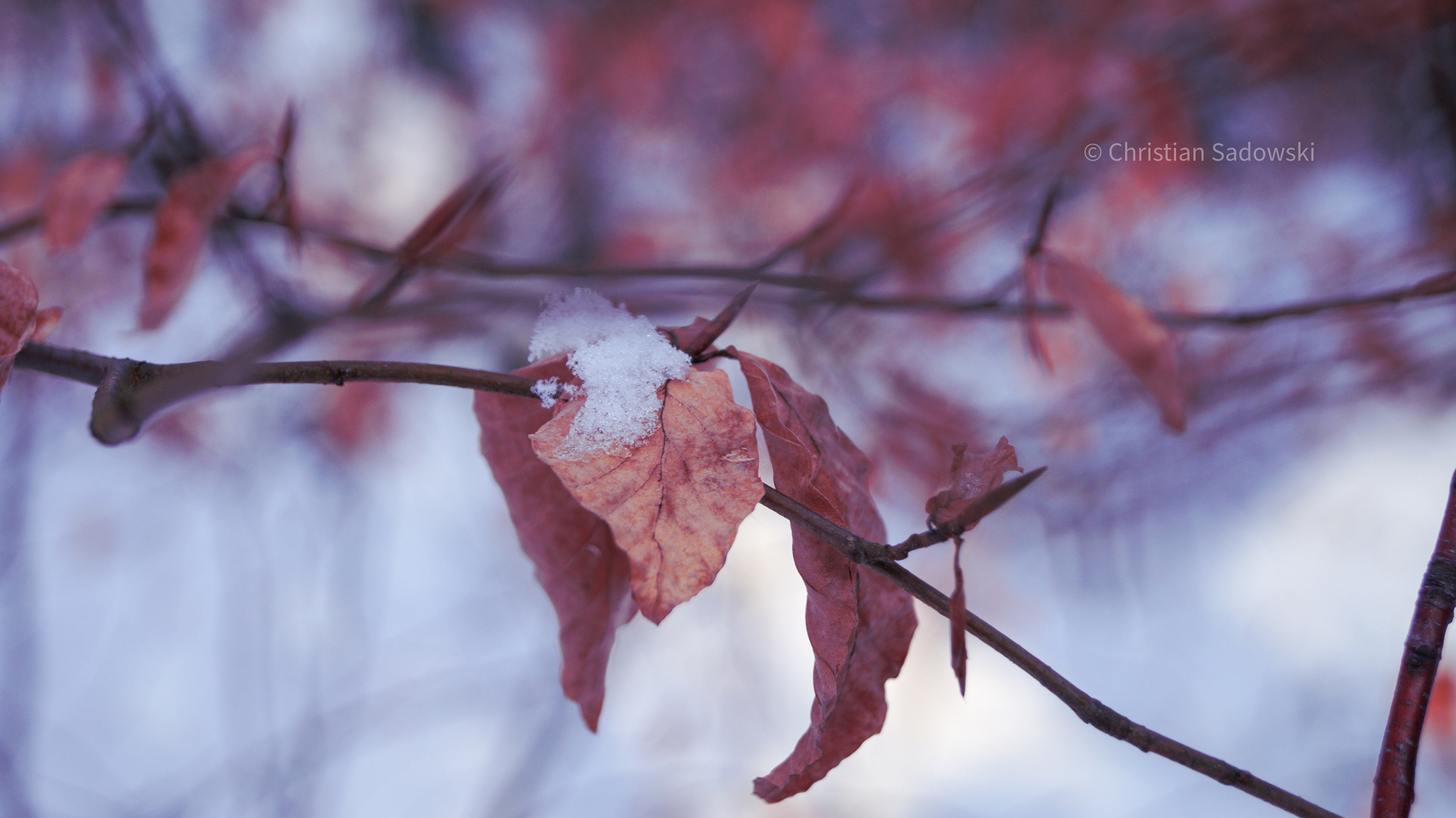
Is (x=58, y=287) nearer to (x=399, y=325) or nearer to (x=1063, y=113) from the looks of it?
(x=399, y=325)

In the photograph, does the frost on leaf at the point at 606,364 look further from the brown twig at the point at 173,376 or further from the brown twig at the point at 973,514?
the brown twig at the point at 973,514

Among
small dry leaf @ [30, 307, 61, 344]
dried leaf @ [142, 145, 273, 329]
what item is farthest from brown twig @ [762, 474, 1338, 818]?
dried leaf @ [142, 145, 273, 329]

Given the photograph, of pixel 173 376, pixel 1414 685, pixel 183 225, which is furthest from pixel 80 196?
pixel 1414 685

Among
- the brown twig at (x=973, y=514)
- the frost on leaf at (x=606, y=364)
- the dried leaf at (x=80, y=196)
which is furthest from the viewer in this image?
the dried leaf at (x=80, y=196)

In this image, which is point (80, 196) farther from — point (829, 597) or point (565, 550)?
point (829, 597)

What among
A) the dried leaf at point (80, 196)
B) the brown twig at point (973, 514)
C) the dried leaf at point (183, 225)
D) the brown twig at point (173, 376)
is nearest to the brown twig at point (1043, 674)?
the brown twig at point (973, 514)

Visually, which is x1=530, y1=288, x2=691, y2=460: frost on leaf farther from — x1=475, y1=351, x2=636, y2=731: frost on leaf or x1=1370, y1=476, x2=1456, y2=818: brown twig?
x1=1370, y1=476, x2=1456, y2=818: brown twig
